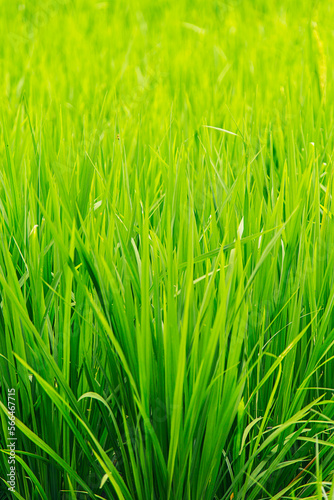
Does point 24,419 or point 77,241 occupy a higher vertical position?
point 77,241

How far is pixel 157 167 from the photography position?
121 centimetres

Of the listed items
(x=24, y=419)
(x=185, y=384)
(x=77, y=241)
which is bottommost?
(x=24, y=419)

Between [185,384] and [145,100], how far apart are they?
1.34 metres

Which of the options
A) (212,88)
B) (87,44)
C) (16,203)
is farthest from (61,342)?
(87,44)

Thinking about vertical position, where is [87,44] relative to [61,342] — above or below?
above

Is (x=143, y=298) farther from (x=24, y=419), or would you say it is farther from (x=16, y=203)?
(x=16, y=203)

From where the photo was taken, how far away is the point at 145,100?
1798 millimetres

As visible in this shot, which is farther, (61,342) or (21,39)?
(21,39)

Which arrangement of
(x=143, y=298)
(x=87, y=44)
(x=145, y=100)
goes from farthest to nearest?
(x=87, y=44), (x=145, y=100), (x=143, y=298)

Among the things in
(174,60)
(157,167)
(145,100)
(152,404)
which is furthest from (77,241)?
(174,60)

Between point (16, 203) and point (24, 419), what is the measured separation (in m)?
0.39

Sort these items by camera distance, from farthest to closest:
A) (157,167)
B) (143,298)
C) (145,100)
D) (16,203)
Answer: (145,100), (157,167), (16,203), (143,298)

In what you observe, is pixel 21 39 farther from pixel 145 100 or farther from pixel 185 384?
pixel 185 384

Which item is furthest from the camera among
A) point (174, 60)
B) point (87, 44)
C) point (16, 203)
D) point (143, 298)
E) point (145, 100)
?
point (87, 44)
